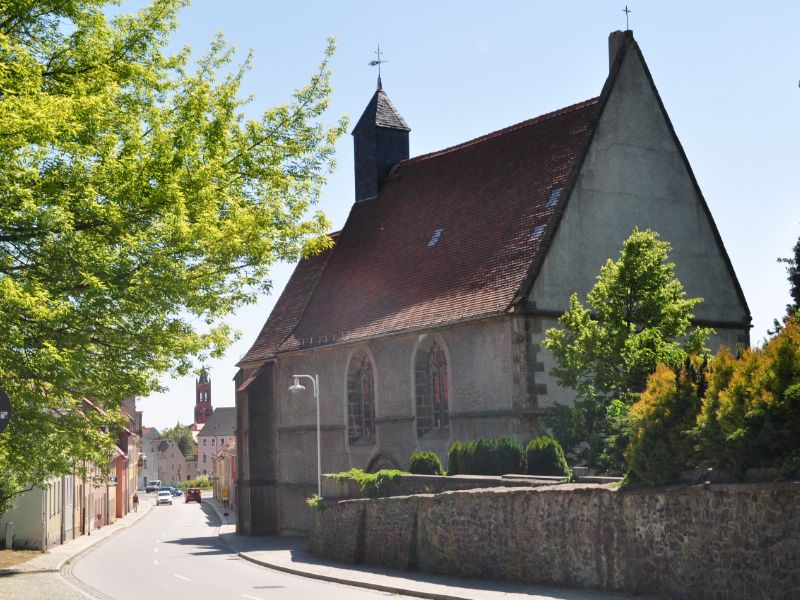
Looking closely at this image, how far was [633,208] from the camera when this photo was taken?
31.4m

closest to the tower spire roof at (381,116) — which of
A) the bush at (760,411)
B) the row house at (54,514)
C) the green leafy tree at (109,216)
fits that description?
the row house at (54,514)

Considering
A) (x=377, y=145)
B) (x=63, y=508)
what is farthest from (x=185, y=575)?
(x=377, y=145)

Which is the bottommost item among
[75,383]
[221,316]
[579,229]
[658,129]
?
[75,383]

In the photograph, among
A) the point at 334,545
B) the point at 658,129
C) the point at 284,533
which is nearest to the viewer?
the point at 334,545

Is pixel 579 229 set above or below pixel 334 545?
A: above

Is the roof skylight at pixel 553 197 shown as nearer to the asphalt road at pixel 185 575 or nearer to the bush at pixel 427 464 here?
the bush at pixel 427 464

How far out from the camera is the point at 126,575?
87.1 feet

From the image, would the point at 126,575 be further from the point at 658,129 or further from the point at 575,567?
the point at 658,129

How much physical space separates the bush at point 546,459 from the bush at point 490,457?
0.90m

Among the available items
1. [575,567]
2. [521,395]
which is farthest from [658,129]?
[575,567]

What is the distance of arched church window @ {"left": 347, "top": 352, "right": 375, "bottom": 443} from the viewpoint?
3603 cm

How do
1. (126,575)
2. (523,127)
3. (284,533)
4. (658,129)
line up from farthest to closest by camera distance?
(284,533)
(523,127)
(658,129)
(126,575)

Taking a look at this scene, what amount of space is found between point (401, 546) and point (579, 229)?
431 inches

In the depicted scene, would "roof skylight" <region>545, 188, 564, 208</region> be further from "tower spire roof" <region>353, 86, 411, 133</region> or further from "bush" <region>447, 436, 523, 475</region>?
"tower spire roof" <region>353, 86, 411, 133</region>
